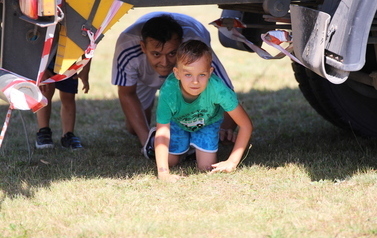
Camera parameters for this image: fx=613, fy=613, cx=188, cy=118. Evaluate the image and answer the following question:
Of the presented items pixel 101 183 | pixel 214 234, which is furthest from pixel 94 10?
pixel 214 234

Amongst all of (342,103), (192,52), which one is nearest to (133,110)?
(192,52)

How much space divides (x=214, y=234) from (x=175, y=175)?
1009 millimetres

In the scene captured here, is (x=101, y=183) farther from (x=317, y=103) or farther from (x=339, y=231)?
(x=317, y=103)

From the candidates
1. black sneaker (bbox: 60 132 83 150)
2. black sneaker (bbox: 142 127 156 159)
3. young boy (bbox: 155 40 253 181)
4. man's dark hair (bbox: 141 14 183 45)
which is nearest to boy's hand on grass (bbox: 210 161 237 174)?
young boy (bbox: 155 40 253 181)

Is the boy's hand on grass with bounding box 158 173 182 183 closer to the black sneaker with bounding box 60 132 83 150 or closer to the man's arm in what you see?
the man's arm

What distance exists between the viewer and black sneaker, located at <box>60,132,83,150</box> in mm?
4730

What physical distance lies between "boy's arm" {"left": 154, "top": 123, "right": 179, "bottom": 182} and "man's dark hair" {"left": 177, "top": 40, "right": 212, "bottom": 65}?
44 centimetres

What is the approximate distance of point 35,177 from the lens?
3715 millimetres

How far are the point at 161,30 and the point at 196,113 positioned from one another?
63 centimetres

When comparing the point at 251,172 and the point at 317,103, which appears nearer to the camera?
the point at 251,172

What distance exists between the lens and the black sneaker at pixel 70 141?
473 cm

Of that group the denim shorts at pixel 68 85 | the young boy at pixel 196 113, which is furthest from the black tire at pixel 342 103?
the denim shorts at pixel 68 85

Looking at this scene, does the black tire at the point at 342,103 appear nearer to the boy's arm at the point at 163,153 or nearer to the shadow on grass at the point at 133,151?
the shadow on grass at the point at 133,151

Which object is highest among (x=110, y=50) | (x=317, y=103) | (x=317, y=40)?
(x=317, y=40)
